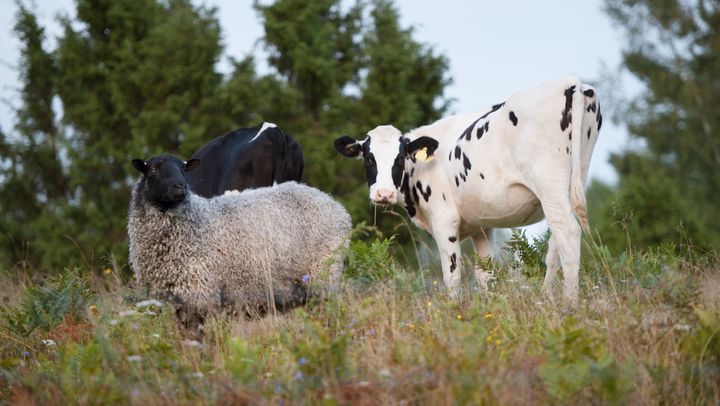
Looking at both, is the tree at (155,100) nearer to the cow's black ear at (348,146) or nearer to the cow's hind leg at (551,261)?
the cow's black ear at (348,146)

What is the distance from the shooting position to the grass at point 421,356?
5.01 metres

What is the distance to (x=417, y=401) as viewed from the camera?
16.6 ft

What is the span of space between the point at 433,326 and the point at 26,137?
761 inches

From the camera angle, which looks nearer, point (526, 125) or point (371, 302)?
point (371, 302)

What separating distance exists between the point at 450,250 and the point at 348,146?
1.85 metres

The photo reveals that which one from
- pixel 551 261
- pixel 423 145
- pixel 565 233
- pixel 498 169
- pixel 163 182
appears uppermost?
pixel 423 145

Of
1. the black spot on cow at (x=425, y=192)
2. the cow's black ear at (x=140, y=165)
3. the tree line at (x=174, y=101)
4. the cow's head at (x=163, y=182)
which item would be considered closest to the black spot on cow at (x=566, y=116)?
the black spot on cow at (x=425, y=192)

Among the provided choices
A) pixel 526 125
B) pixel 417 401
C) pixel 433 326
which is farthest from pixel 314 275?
pixel 417 401

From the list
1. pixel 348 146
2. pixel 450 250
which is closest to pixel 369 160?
pixel 348 146

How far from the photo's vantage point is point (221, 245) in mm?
7883

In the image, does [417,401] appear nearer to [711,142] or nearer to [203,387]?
[203,387]

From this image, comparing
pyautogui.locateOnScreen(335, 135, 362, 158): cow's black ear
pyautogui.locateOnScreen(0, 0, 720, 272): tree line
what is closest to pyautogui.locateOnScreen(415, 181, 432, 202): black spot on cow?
pyautogui.locateOnScreen(335, 135, 362, 158): cow's black ear

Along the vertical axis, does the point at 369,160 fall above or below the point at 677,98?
below

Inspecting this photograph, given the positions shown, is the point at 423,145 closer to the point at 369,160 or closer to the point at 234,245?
the point at 369,160
